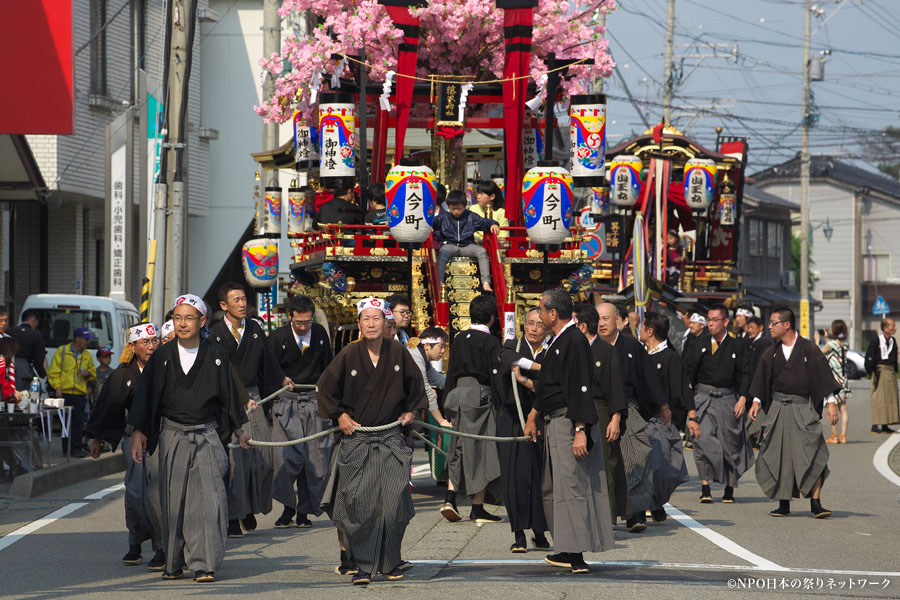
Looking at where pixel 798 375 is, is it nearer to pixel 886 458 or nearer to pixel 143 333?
pixel 143 333

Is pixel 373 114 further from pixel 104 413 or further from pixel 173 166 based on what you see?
pixel 104 413

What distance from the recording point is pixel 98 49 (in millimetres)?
28000

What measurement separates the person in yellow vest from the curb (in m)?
0.52

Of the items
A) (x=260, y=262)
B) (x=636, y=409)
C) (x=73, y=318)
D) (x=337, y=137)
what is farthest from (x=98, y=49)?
(x=636, y=409)

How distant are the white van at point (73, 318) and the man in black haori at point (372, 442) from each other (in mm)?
12457

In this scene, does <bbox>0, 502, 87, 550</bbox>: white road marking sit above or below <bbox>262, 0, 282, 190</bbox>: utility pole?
below

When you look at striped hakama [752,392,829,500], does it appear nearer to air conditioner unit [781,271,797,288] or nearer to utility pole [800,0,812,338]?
utility pole [800,0,812,338]

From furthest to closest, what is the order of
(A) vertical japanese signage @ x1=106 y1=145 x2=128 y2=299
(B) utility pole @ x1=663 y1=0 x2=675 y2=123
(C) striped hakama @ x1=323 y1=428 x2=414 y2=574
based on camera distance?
(B) utility pole @ x1=663 y1=0 x2=675 y2=123, (A) vertical japanese signage @ x1=106 y1=145 x2=128 y2=299, (C) striped hakama @ x1=323 y1=428 x2=414 y2=574

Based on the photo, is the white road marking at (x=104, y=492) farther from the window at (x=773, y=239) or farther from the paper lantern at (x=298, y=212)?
the window at (x=773, y=239)

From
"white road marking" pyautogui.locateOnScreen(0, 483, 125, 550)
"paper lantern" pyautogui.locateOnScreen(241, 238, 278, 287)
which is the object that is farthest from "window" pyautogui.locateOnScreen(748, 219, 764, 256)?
"white road marking" pyautogui.locateOnScreen(0, 483, 125, 550)

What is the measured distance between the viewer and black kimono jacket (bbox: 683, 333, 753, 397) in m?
13.4

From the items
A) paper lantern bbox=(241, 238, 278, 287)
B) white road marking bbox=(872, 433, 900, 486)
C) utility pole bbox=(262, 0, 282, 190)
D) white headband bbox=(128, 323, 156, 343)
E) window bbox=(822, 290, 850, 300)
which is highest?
utility pole bbox=(262, 0, 282, 190)

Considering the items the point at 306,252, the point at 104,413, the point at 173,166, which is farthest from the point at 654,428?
the point at 173,166

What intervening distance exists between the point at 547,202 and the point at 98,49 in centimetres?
1563
